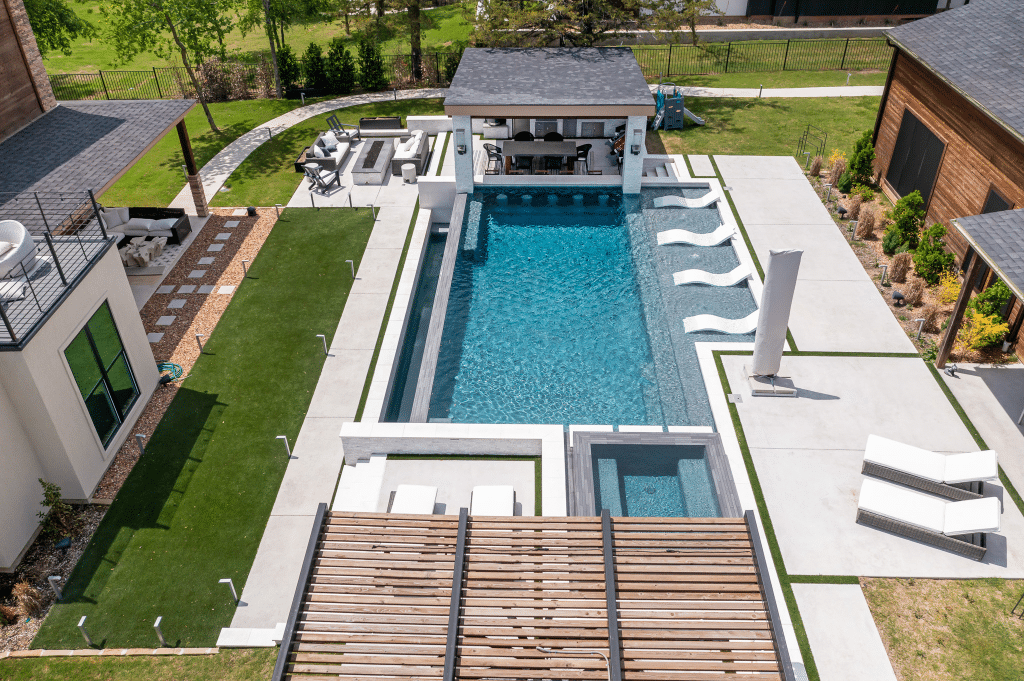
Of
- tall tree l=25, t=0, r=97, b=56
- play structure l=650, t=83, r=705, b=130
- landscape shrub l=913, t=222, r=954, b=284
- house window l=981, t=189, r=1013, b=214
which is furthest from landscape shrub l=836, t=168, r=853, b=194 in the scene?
tall tree l=25, t=0, r=97, b=56

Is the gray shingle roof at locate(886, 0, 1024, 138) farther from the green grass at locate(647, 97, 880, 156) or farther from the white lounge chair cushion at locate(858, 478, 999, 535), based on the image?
the white lounge chair cushion at locate(858, 478, 999, 535)

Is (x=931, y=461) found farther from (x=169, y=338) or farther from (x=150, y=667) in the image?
(x=169, y=338)

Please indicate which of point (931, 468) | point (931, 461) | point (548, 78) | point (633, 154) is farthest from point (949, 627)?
point (548, 78)

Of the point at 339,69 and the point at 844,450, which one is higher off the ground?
the point at 339,69

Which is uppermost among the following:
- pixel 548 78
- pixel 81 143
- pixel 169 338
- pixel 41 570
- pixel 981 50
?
pixel 981 50

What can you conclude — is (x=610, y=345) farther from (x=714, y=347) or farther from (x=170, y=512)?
(x=170, y=512)

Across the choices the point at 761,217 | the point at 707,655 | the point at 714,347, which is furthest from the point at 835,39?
the point at 707,655
